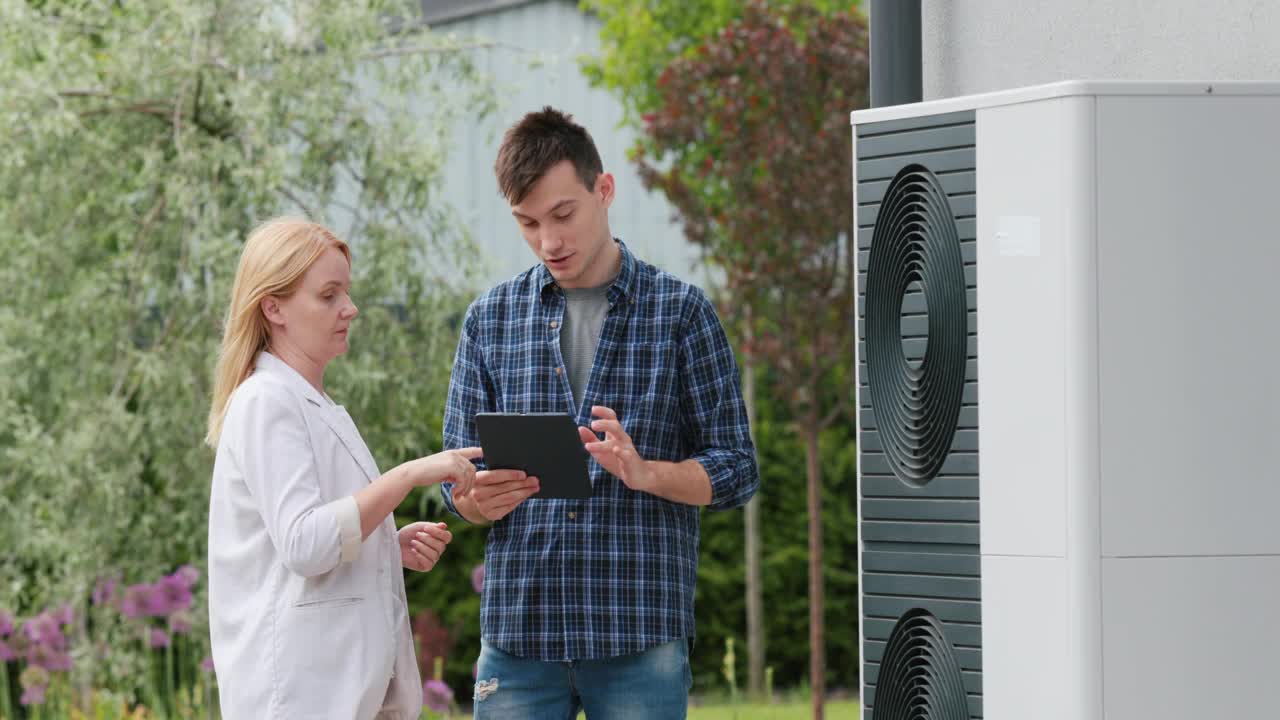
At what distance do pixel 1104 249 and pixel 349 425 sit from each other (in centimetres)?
112

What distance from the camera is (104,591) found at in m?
5.47

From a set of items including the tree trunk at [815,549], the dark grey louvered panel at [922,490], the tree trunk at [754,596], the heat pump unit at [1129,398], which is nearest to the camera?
the heat pump unit at [1129,398]

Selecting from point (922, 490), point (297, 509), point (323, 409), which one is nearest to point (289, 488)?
point (297, 509)

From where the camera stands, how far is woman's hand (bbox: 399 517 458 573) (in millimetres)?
2439

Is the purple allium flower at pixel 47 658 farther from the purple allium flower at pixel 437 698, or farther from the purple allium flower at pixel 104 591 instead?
the purple allium flower at pixel 437 698

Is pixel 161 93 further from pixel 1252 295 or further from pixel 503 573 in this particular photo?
pixel 1252 295

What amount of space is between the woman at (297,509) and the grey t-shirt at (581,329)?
1.08 ft

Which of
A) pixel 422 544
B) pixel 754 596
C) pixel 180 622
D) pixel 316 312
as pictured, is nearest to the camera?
pixel 316 312

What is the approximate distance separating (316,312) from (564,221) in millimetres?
439

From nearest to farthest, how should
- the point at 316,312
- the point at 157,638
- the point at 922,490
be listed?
the point at 922,490, the point at 316,312, the point at 157,638

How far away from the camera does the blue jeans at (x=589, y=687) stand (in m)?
2.38

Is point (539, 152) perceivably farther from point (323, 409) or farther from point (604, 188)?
point (323, 409)

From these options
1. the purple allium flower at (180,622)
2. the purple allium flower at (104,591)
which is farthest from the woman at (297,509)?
the purple allium flower at (104,591)

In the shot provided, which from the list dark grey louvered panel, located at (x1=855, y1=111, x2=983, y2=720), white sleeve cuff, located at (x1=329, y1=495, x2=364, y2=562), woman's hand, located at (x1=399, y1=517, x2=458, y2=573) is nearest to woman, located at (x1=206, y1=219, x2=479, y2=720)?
white sleeve cuff, located at (x1=329, y1=495, x2=364, y2=562)
